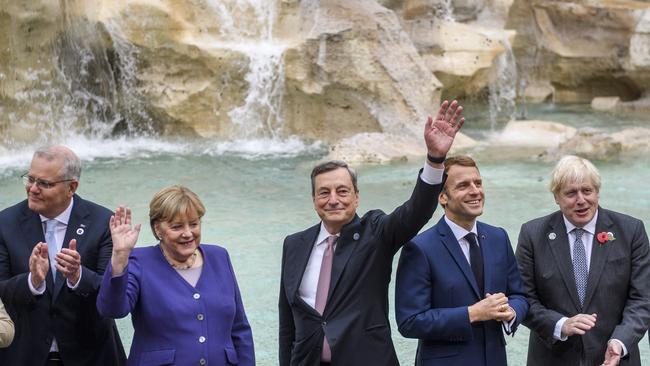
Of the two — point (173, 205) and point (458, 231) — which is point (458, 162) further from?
point (173, 205)

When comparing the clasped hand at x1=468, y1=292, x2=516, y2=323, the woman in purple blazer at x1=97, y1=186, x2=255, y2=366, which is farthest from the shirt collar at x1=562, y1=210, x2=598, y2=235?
the woman in purple blazer at x1=97, y1=186, x2=255, y2=366

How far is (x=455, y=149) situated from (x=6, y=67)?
5.14 metres

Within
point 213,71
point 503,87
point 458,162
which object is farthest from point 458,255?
point 503,87

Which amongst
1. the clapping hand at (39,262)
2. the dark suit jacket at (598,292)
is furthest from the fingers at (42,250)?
the dark suit jacket at (598,292)

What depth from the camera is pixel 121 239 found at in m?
2.98

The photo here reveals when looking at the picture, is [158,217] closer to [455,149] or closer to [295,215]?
[295,215]

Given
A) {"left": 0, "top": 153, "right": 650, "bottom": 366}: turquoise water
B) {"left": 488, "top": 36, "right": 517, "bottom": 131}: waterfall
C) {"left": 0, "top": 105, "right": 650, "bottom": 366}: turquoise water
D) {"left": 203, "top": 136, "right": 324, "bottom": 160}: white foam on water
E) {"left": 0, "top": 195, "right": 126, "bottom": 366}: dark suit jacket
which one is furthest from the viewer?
{"left": 488, "top": 36, "right": 517, "bottom": 131}: waterfall

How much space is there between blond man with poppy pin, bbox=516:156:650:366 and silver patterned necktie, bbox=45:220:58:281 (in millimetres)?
1627

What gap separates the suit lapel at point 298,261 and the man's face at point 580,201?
0.87 m

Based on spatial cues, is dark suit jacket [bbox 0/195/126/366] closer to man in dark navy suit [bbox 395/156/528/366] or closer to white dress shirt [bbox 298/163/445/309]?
white dress shirt [bbox 298/163/445/309]

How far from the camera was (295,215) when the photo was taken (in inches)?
310

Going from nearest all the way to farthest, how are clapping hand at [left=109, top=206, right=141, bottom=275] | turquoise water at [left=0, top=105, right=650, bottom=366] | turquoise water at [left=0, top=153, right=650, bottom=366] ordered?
clapping hand at [left=109, top=206, right=141, bottom=275] → turquoise water at [left=0, top=105, right=650, bottom=366] → turquoise water at [left=0, top=153, right=650, bottom=366]

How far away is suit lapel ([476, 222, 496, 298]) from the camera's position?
328 centimetres

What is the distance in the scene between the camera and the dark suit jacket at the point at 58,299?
327 cm
